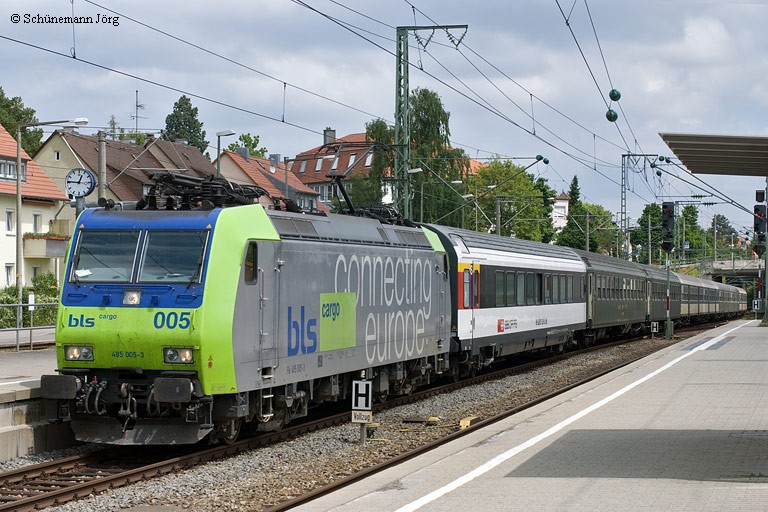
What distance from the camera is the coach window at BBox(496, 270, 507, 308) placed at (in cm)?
2511

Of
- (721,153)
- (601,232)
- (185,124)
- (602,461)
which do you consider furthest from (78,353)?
(185,124)

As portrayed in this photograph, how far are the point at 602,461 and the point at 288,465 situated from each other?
3.78 metres

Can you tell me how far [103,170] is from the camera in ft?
86.8

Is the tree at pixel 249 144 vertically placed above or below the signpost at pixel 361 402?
above

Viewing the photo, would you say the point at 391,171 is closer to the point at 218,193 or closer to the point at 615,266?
the point at 615,266

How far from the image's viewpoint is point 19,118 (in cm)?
8375

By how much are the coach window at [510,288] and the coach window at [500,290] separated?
372 mm

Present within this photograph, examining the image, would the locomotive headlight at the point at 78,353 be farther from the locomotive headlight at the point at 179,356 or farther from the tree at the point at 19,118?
the tree at the point at 19,118

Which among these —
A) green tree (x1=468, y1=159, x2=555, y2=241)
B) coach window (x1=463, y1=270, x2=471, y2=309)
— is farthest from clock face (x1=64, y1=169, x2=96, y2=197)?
green tree (x1=468, y1=159, x2=555, y2=241)

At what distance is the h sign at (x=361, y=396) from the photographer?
14672 mm

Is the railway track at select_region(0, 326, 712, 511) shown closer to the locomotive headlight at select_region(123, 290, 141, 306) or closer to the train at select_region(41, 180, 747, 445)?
the train at select_region(41, 180, 747, 445)

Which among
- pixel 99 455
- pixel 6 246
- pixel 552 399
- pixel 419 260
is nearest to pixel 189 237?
pixel 99 455

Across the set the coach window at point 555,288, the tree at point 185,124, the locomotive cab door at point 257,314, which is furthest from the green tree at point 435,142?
the tree at point 185,124

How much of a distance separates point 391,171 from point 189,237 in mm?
63032
